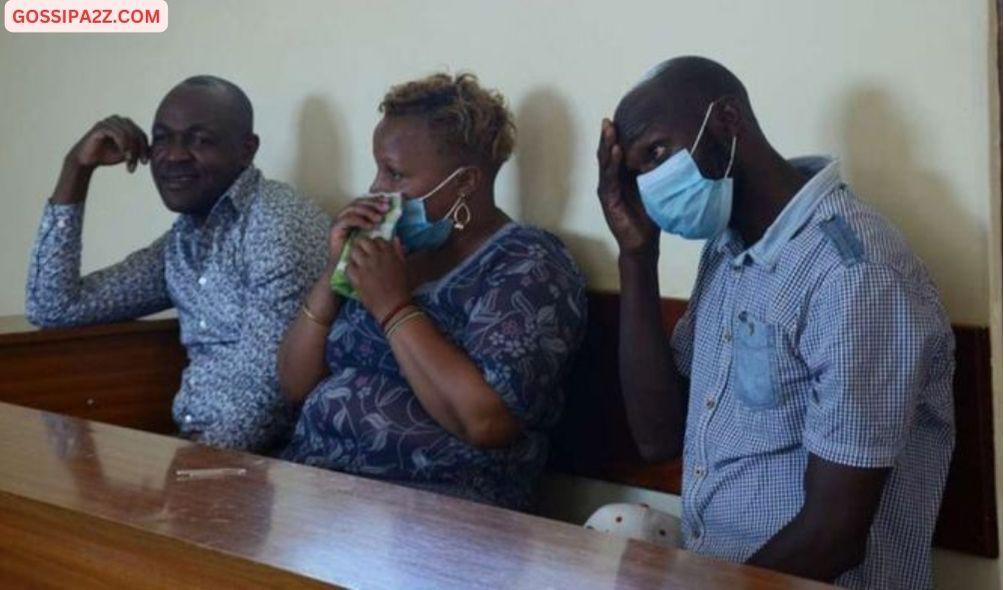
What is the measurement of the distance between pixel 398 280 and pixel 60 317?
3.05 ft

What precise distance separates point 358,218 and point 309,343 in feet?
0.82

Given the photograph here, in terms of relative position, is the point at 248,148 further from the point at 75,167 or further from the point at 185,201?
the point at 75,167

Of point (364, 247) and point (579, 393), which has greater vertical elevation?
point (364, 247)

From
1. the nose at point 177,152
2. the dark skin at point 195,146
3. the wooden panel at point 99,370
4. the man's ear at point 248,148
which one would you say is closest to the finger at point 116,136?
the dark skin at point 195,146

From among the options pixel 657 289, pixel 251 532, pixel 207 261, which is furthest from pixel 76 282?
pixel 251 532

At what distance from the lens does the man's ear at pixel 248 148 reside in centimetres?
270

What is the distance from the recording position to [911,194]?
78.4 inches

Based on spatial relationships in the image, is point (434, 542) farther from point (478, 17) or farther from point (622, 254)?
point (478, 17)

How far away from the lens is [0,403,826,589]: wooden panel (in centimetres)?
119

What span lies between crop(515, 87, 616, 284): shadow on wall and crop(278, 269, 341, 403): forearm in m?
0.44

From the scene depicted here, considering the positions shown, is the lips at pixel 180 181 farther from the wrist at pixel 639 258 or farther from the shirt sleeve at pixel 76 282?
the wrist at pixel 639 258

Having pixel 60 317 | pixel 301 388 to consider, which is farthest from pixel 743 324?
pixel 60 317

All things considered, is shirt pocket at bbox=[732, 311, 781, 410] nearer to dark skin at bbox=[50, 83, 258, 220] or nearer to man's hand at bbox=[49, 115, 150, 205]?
dark skin at bbox=[50, 83, 258, 220]

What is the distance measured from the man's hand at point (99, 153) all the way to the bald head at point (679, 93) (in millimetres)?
1272
